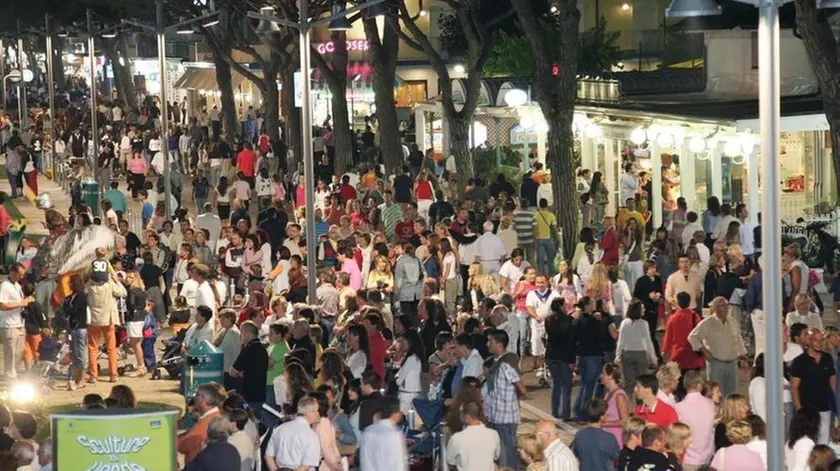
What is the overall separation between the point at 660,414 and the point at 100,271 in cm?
966

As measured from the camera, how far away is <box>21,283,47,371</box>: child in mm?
23469

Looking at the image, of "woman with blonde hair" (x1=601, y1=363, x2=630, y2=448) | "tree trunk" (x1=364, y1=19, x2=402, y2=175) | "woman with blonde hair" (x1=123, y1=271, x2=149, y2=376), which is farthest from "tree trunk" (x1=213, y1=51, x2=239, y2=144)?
"woman with blonde hair" (x1=601, y1=363, x2=630, y2=448)

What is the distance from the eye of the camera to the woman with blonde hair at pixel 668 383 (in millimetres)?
15996

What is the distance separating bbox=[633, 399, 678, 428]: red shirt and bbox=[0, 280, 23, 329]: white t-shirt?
995 centimetres

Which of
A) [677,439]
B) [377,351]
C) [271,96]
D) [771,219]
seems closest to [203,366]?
[377,351]

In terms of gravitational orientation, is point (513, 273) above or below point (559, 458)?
above

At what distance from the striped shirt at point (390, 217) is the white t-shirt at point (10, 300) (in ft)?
27.1

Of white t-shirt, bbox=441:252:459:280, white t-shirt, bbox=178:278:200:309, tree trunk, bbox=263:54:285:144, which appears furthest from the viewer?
tree trunk, bbox=263:54:285:144

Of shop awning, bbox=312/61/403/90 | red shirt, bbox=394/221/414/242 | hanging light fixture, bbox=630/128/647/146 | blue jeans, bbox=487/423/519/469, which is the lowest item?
blue jeans, bbox=487/423/519/469

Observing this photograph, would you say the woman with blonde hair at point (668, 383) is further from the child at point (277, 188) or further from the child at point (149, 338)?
the child at point (277, 188)

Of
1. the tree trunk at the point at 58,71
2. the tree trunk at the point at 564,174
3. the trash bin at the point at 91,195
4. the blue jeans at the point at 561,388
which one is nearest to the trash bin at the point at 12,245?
the trash bin at the point at 91,195

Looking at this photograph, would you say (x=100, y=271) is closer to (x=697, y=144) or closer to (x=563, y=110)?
(x=563, y=110)

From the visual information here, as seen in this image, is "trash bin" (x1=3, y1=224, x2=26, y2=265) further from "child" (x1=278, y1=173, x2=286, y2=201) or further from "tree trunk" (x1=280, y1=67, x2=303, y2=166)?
"tree trunk" (x1=280, y1=67, x2=303, y2=166)

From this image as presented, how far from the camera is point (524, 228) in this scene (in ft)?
93.7
